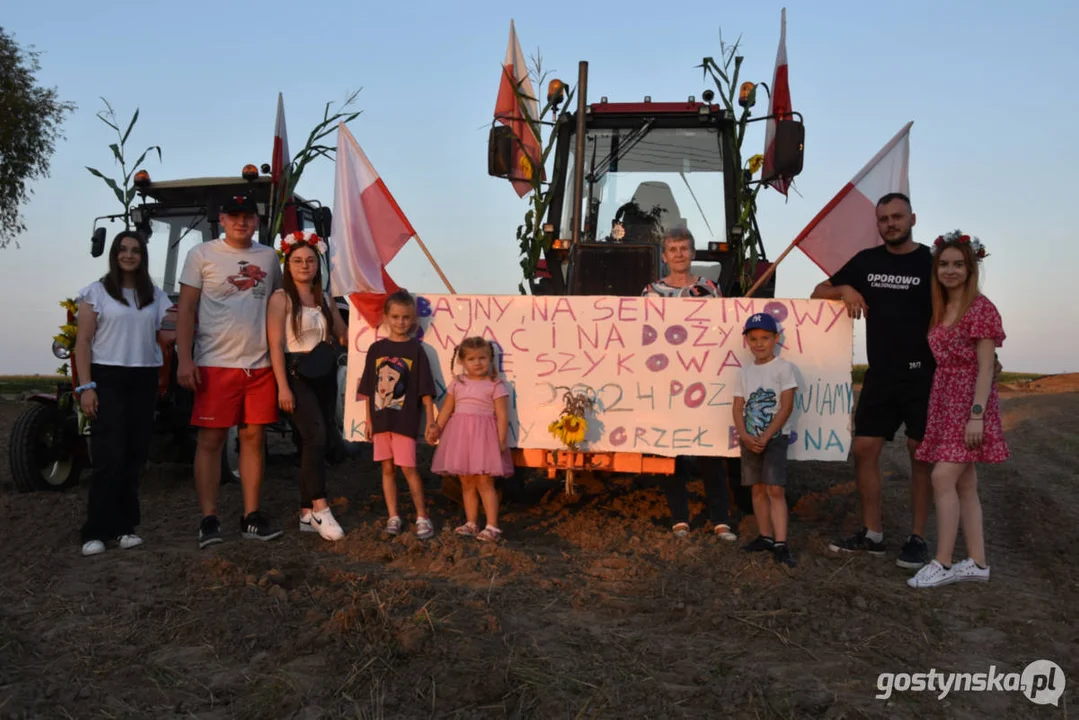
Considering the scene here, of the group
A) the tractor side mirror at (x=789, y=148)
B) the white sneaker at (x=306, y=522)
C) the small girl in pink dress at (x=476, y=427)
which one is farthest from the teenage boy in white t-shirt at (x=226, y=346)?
the tractor side mirror at (x=789, y=148)

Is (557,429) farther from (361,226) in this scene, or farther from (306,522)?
(361,226)

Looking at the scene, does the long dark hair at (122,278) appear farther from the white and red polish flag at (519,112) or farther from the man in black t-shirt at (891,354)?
the man in black t-shirt at (891,354)

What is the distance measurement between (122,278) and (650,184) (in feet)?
12.8

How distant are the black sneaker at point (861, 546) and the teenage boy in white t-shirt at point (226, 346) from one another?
128 inches

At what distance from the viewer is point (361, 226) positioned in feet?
18.5

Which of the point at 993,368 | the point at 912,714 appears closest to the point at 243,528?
the point at 912,714

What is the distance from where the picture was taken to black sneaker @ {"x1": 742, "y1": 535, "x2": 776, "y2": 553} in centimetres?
473

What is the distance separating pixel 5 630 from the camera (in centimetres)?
331

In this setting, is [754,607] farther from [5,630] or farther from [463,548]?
[5,630]

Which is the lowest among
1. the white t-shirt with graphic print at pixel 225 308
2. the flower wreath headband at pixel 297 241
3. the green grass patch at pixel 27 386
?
the green grass patch at pixel 27 386

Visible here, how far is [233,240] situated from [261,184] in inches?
135

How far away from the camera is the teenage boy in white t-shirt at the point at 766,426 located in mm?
4645

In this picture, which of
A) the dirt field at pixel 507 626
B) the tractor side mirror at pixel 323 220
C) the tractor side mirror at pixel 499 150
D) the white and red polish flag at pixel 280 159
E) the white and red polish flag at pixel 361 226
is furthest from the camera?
the tractor side mirror at pixel 323 220

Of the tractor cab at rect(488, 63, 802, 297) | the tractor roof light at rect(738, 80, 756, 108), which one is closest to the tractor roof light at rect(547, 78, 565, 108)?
the tractor cab at rect(488, 63, 802, 297)
